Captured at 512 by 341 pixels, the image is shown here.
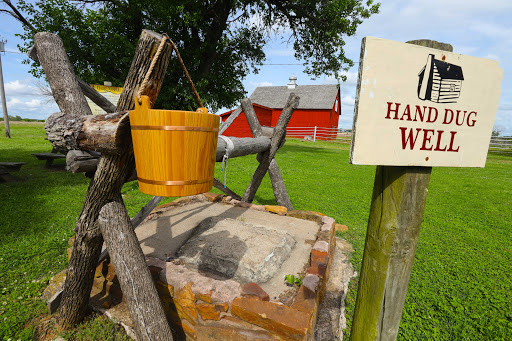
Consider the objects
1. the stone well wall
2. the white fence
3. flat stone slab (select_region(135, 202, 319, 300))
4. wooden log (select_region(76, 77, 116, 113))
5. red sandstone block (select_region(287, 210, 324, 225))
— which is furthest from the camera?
the white fence

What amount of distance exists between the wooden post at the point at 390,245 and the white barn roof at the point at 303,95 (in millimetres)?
25572

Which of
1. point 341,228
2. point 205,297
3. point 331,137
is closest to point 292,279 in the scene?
point 205,297

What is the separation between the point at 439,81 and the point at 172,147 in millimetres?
1223

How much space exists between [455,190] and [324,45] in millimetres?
7994

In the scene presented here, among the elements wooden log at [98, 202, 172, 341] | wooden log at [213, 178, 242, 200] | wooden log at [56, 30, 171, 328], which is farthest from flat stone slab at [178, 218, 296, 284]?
wooden log at [56, 30, 171, 328]

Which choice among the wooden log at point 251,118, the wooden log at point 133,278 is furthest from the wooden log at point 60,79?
the wooden log at point 251,118

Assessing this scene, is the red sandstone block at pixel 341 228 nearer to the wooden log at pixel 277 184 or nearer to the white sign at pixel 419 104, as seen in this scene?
the wooden log at pixel 277 184

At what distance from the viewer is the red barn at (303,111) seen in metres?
24.1

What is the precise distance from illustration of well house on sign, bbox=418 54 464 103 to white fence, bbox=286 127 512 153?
2026 centimetres

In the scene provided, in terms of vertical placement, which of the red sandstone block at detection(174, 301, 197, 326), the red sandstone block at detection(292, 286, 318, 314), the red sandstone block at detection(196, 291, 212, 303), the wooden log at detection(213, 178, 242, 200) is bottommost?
the red sandstone block at detection(174, 301, 197, 326)

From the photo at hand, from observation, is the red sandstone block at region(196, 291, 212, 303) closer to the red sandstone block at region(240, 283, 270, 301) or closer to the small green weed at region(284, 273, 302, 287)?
the red sandstone block at region(240, 283, 270, 301)

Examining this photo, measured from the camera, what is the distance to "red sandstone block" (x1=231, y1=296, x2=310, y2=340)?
173 centimetres

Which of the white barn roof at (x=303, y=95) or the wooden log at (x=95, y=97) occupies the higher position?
the white barn roof at (x=303, y=95)

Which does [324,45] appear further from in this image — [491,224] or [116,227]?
[116,227]
